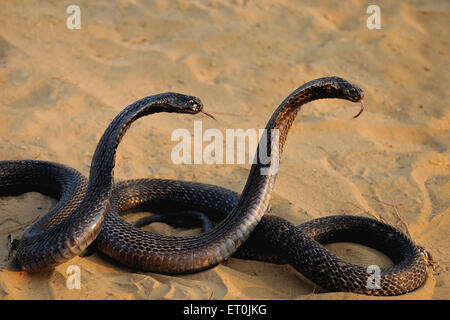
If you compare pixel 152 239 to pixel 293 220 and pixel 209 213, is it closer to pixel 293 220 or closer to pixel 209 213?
pixel 209 213

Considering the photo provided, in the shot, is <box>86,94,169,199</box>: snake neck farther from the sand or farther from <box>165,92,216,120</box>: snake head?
the sand

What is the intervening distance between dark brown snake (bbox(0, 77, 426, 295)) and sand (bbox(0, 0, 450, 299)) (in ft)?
0.44

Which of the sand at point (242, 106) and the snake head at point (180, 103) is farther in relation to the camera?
the sand at point (242, 106)

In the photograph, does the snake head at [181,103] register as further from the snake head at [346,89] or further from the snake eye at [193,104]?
the snake head at [346,89]

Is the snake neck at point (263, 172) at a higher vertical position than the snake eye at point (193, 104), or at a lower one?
lower

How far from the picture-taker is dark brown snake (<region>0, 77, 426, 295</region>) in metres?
3.80

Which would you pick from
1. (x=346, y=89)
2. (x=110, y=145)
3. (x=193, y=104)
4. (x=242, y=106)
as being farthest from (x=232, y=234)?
(x=242, y=106)

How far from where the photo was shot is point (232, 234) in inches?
173

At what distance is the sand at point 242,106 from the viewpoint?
4.41 metres

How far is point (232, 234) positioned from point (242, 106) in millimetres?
3666

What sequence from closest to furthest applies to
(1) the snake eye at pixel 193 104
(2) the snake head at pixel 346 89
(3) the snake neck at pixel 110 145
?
(3) the snake neck at pixel 110 145
(1) the snake eye at pixel 193 104
(2) the snake head at pixel 346 89

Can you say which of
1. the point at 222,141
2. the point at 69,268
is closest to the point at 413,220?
the point at 222,141

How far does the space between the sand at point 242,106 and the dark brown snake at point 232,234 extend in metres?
0.13

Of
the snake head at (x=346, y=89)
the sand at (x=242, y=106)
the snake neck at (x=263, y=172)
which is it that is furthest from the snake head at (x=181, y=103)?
the sand at (x=242, y=106)
